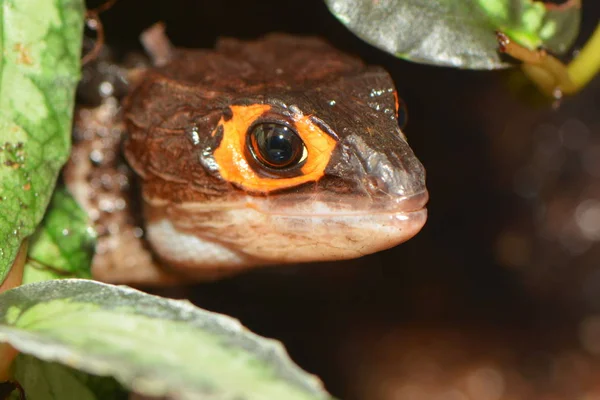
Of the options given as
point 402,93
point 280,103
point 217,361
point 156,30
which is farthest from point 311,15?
point 217,361

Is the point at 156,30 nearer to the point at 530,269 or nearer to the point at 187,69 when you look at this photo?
the point at 187,69

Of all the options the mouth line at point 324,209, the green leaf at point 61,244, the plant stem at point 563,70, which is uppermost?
the plant stem at point 563,70

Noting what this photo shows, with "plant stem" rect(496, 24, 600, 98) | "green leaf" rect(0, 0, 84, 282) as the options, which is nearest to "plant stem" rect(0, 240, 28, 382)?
"green leaf" rect(0, 0, 84, 282)

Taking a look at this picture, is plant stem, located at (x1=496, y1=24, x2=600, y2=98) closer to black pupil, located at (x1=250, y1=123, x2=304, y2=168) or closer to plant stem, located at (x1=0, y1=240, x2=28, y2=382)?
black pupil, located at (x1=250, y1=123, x2=304, y2=168)

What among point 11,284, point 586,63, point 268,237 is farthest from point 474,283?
point 11,284

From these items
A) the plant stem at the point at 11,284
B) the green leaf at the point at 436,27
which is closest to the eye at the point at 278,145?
the green leaf at the point at 436,27

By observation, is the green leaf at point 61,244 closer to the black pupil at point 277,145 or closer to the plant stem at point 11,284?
the plant stem at point 11,284
